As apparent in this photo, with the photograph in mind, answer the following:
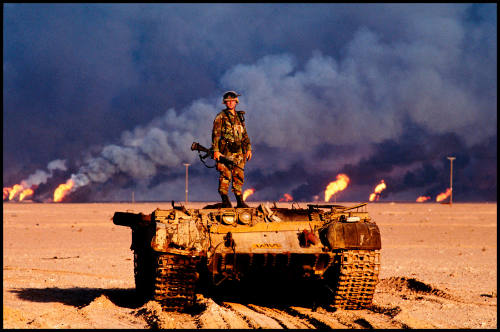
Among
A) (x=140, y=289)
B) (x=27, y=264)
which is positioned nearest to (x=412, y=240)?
(x=27, y=264)

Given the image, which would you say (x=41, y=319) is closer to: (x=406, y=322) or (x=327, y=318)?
(x=327, y=318)

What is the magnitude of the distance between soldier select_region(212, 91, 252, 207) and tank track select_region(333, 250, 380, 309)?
3.46 m

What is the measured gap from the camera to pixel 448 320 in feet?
34.7

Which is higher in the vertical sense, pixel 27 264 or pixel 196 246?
pixel 196 246

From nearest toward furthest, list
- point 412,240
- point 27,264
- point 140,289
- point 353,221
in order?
point 353,221, point 140,289, point 27,264, point 412,240

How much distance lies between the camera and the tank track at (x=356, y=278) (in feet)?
36.2

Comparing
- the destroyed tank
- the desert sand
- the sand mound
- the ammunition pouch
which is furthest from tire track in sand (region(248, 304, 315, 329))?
the sand mound

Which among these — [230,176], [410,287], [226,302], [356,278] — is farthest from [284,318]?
[410,287]

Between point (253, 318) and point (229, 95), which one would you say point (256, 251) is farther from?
point (229, 95)

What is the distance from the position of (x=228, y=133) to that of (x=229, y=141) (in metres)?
0.17

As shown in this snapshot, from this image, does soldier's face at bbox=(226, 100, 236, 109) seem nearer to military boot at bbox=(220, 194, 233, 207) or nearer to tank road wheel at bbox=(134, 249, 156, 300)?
military boot at bbox=(220, 194, 233, 207)

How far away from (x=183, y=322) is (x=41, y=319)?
2.28 metres

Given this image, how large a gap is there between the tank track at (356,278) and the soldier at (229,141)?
3.46m

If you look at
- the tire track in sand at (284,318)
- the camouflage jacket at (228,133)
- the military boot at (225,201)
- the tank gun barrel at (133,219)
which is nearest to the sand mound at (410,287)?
the tire track in sand at (284,318)
